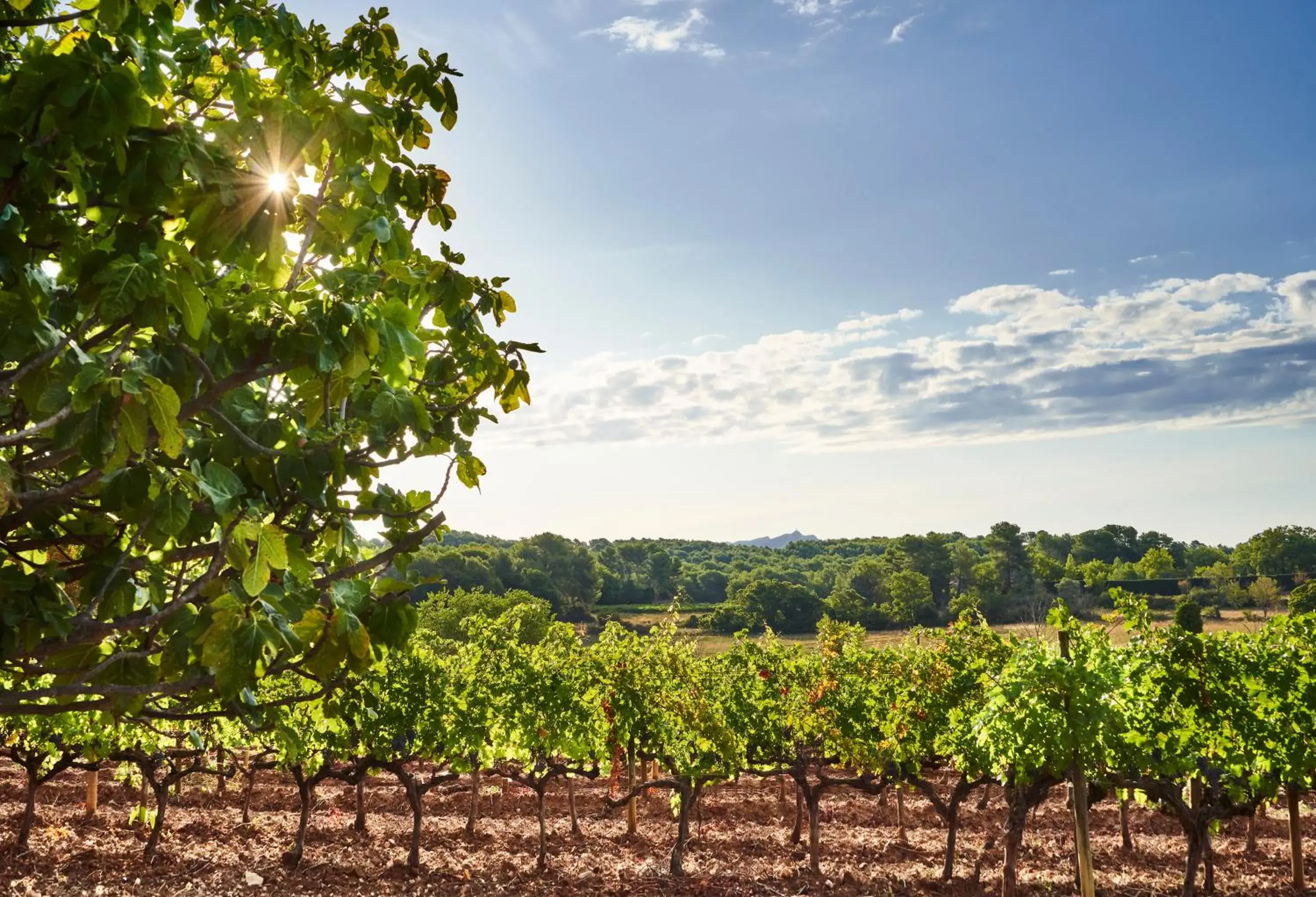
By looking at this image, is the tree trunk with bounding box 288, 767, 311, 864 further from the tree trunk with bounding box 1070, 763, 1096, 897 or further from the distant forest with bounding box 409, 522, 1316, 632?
the distant forest with bounding box 409, 522, 1316, 632

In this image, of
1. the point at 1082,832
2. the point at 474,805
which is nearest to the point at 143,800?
the point at 474,805

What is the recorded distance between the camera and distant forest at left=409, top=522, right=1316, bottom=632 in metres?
85.6

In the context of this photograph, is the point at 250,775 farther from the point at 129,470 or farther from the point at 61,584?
the point at 129,470

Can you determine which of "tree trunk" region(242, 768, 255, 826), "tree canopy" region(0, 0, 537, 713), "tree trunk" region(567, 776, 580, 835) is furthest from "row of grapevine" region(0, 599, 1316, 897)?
"tree canopy" region(0, 0, 537, 713)

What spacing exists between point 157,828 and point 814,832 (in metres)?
13.2

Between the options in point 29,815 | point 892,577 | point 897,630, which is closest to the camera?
point 29,815

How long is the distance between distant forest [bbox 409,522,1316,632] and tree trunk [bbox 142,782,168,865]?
42.5 metres

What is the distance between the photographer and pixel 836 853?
1905 centimetres

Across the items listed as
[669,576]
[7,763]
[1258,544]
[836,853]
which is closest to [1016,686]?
[836,853]

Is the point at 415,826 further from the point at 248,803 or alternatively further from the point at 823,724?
the point at 823,724

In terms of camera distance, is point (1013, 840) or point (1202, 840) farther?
point (1202, 840)

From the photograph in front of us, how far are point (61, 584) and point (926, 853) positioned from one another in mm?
19778

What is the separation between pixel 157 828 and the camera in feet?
54.3

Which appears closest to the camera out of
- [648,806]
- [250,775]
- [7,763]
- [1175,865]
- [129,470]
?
[129,470]
